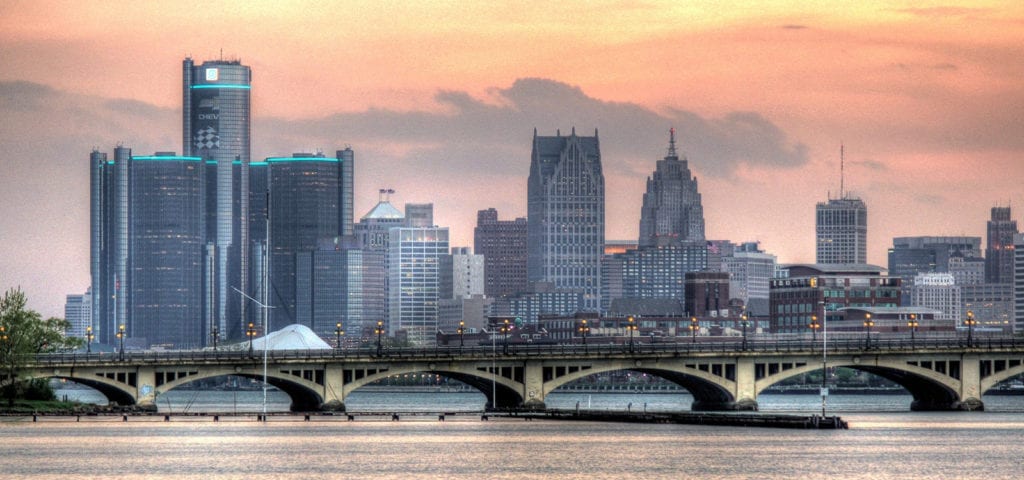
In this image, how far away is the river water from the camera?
406ft

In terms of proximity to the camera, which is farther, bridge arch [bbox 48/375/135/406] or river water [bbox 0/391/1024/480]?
bridge arch [bbox 48/375/135/406]

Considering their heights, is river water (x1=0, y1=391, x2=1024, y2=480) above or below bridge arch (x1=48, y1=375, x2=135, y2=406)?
below

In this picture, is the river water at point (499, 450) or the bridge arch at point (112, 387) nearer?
the river water at point (499, 450)

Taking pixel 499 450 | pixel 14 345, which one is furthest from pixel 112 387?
pixel 499 450

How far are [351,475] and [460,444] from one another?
2717 cm

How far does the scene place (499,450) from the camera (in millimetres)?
142250

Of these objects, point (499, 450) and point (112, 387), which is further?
point (112, 387)

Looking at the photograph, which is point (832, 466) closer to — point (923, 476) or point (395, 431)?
point (923, 476)

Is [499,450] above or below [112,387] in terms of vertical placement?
below

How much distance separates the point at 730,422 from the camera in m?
175

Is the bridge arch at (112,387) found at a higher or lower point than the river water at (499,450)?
higher

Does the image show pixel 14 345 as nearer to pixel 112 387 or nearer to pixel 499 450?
pixel 112 387

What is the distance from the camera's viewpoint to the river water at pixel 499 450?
124 meters

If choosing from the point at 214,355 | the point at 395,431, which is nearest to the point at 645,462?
the point at 395,431
